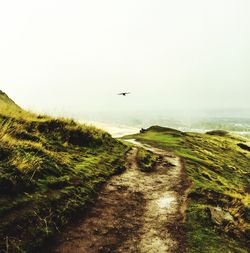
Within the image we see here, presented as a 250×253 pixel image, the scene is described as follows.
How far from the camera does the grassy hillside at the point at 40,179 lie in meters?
7.59

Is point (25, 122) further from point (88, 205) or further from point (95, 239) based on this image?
point (95, 239)

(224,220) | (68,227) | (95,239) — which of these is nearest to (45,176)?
(68,227)

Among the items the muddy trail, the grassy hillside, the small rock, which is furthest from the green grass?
the small rock

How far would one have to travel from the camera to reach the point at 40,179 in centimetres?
1016

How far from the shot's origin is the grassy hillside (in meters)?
7.59

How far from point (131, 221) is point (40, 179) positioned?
11.8 feet

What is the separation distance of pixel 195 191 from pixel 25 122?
1004cm

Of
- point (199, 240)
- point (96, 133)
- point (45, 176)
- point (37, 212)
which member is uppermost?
point (96, 133)

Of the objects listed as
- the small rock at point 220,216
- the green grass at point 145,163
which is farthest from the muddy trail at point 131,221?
the green grass at point 145,163

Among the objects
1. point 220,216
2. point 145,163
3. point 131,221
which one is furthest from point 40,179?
point 145,163

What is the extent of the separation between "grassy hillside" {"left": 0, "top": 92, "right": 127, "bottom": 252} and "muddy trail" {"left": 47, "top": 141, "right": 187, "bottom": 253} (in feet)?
1.76

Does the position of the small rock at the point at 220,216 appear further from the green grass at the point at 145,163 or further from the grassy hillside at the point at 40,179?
the green grass at the point at 145,163

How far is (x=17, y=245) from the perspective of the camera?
22.7 ft

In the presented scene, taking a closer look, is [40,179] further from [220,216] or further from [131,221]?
[220,216]
